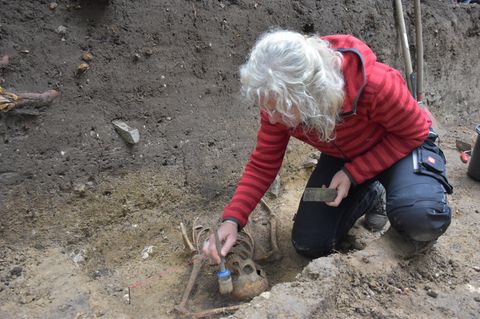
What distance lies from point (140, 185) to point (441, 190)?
4.51 ft

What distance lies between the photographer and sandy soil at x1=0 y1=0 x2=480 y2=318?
1.70m

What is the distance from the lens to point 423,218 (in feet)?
5.53

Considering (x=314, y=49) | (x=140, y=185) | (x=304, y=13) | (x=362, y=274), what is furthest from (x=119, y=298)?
(x=304, y=13)

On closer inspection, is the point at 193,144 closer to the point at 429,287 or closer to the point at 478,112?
the point at 429,287

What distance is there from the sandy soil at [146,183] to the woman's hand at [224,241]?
0.86 feet

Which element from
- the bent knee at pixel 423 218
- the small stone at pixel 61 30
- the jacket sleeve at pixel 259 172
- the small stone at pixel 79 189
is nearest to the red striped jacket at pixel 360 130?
the jacket sleeve at pixel 259 172

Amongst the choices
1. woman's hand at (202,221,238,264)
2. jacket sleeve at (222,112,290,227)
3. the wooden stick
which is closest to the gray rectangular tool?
jacket sleeve at (222,112,290,227)

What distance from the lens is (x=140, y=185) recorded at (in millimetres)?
2227

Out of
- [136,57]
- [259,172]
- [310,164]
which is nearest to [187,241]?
[259,172]

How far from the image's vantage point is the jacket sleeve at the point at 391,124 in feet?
5.38

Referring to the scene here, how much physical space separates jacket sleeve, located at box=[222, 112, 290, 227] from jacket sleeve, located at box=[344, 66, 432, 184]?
0.99 ft

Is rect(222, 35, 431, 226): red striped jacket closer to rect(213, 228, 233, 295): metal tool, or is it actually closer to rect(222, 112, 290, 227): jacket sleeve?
rect(222, 112, 290, 227): jacket sleeve

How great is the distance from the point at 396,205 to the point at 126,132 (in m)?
1.25

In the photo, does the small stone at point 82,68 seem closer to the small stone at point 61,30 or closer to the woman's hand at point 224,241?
the small stone at point 61,30
